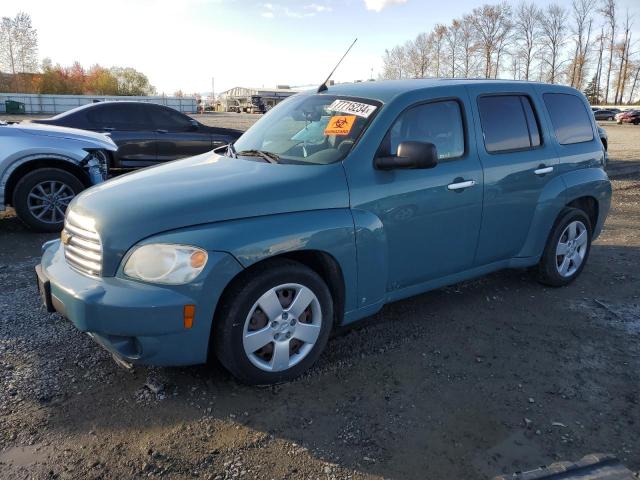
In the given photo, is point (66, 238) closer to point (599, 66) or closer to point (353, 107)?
point (353, 107)

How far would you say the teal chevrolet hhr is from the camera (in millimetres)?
2795

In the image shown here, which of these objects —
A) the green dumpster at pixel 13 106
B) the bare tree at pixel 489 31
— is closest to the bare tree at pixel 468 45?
the bare tree at pixel 489 31

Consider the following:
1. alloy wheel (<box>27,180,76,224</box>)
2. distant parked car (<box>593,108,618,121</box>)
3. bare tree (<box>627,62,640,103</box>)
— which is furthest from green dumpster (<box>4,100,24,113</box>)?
bare tree (<box>627,62,640,103</box>)

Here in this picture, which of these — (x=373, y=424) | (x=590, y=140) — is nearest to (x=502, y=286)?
(x=590, y=140)

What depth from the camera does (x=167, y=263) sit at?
109 inches

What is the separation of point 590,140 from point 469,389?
3.06m

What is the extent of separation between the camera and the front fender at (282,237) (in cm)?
280

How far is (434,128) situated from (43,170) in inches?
190

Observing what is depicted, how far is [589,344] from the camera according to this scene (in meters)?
3.86

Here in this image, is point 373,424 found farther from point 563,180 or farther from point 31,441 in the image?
point 563,180

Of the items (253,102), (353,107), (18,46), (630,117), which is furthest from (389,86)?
(18,46)

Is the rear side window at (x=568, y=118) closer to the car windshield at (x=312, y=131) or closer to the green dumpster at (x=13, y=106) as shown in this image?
the car windshield at (x=312, y=131)

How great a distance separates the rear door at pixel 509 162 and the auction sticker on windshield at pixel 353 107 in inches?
36.6

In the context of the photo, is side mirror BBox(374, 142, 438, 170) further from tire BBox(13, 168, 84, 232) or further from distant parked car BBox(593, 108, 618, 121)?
distant parked car BBox(593, 108, 618, 121)
